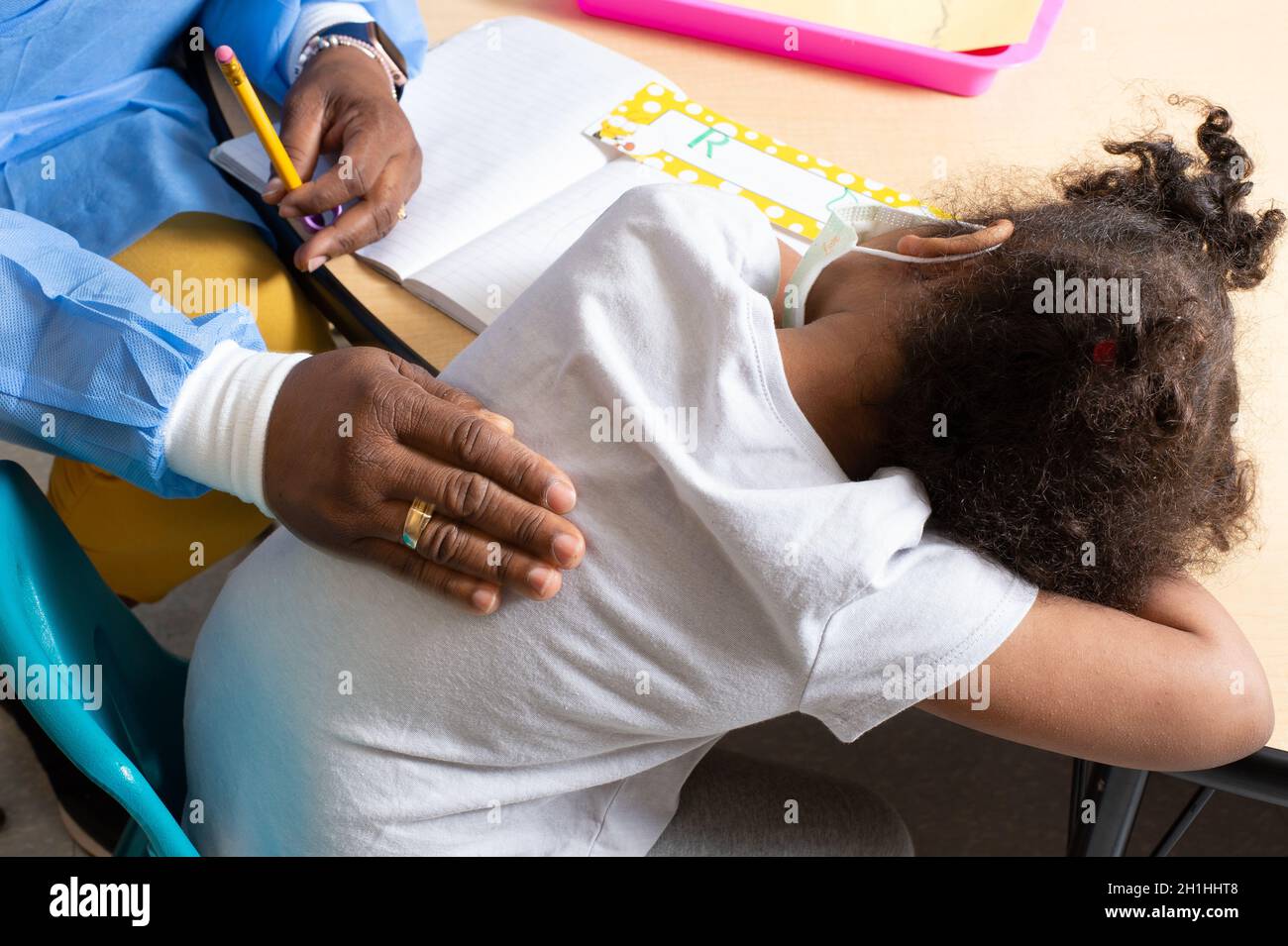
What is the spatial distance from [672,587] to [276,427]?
1.09 feet

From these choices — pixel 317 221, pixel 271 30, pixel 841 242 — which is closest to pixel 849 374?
pixel 841 242

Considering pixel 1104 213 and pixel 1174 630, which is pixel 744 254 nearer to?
pixel 1104 213

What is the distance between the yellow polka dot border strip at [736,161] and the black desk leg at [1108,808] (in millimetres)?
564

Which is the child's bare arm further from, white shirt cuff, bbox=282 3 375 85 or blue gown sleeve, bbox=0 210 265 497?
white shirt cuff, bbox=282 3 375 85

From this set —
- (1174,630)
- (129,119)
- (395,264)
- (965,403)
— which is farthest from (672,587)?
(129,119)

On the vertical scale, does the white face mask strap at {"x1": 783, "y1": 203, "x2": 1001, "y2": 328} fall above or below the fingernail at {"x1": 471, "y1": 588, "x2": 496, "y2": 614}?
above

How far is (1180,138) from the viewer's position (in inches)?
49.4

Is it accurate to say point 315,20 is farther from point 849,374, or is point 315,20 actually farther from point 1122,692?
point 1122,692

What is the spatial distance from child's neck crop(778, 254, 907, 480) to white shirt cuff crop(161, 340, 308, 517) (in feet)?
1.30

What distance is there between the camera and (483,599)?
741mm

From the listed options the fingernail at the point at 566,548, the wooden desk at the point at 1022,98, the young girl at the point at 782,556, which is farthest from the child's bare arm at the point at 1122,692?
the wooden desk at the point at 1022,98

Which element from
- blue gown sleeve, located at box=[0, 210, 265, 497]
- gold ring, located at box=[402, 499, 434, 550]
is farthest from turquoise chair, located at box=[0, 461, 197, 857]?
gold ring, located at box=[402, 499, 434, 550]

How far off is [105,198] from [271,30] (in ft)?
0.86

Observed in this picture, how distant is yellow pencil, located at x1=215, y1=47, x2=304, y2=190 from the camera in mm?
941
